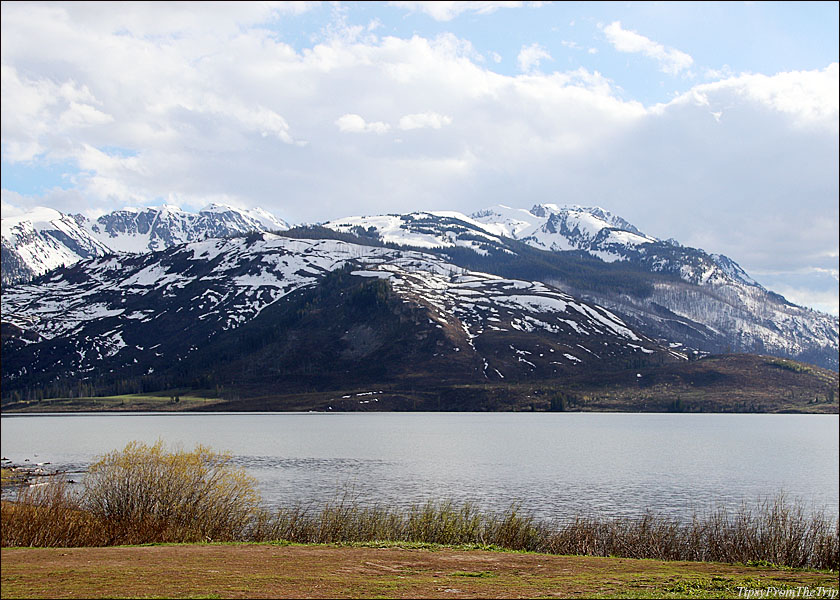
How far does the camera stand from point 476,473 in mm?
109062

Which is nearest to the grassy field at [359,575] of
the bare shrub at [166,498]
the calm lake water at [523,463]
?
the bare shrub at [166,498]

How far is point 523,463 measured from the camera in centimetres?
12156

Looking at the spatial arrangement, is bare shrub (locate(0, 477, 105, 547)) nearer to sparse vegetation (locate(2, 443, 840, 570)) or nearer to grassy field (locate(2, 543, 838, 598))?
sparse vegetation (locate(2, 443, 840, 570))

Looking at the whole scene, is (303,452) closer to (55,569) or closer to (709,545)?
(709,545)

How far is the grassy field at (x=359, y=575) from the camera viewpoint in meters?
29.7

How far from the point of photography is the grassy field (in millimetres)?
29672

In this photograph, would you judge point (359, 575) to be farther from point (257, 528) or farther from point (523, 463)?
point (523, 463)

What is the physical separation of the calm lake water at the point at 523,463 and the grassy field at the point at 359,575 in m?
33.6

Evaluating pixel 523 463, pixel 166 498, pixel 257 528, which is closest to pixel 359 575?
pixel 257 528

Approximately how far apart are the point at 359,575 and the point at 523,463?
90.3 m

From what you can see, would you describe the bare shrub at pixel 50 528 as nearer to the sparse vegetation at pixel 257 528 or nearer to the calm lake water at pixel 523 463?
the sparse vegetation at pixel 257 528

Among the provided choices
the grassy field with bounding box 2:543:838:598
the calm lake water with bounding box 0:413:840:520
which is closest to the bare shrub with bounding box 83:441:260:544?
the grassy field with bounding box 2:543:838:598

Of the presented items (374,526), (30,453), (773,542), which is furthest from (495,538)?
(30,453)

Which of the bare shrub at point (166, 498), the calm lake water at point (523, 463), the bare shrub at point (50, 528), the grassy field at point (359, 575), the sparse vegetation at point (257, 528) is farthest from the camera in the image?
the calm lake water at point (523, 463)
